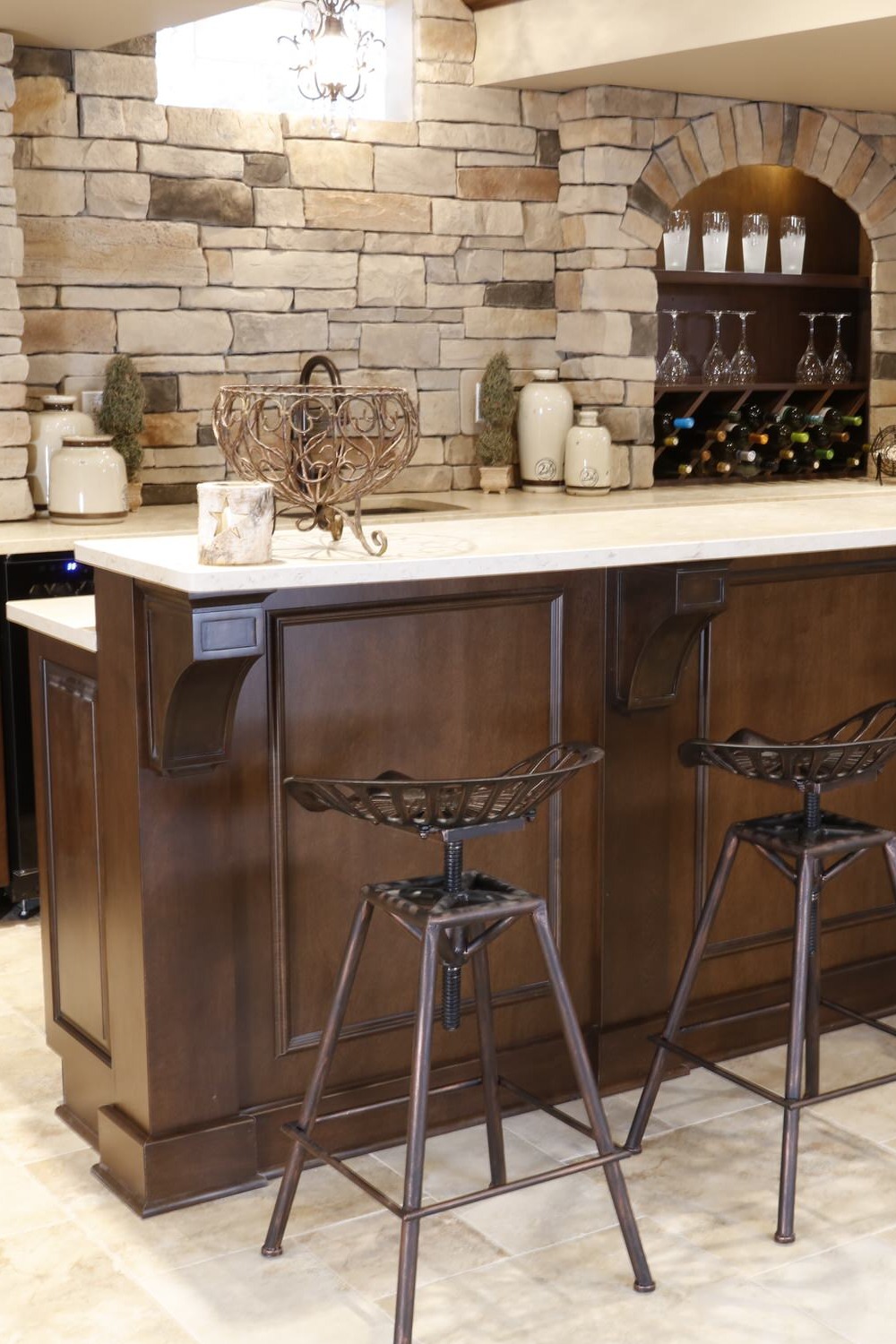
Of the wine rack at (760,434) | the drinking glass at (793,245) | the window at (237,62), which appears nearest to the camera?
the window at (237,62)

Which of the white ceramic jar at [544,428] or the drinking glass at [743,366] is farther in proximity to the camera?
the drinking glass at [743,366]

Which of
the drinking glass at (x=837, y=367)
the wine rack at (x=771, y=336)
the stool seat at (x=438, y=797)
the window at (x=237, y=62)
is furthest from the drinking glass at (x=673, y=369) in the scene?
the stool seat at (x=438, y=797)

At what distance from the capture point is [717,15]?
15.7ft

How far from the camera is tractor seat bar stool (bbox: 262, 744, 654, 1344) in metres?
2.29

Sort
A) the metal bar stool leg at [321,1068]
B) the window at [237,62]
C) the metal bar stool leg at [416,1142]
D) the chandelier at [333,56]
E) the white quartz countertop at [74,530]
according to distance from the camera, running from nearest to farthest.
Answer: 1. the metal bar stool leg at [416,1142]
2. the metal bar stool leg at [321,1068]
3. the white quartz countertop at [74,530]
4. the chandelier at [333,56]
5. the window at [237,62]

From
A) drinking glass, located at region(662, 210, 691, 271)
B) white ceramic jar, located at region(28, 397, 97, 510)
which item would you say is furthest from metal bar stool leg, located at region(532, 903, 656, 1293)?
drinking glass, located at region(662, 210, 691, 271)

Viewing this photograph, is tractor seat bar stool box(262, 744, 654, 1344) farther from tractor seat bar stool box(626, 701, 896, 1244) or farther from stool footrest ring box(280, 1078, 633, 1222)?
tractor seat bar stool box(626, 701, 896, 1244)

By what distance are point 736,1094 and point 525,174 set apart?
3716mm

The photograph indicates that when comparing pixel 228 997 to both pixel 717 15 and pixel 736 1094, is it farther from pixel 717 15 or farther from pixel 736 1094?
pixel 717 15

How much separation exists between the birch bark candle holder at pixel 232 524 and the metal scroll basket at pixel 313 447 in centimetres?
16

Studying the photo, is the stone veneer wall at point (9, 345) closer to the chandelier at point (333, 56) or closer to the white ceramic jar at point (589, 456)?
the chandelier at point (333, 56)

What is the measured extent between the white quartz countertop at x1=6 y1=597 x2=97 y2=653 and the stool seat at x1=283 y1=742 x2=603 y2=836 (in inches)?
24.3

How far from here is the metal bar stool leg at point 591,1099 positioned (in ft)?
7.97

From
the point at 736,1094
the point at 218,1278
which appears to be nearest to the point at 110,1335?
the point at 218,1278
